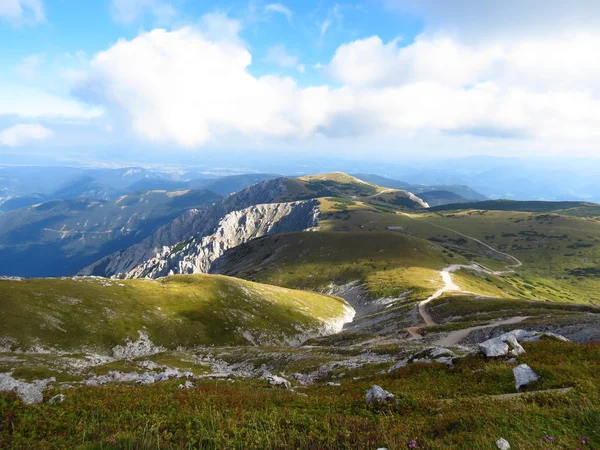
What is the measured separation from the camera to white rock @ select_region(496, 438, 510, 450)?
9.35m

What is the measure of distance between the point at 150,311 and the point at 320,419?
3340 inches

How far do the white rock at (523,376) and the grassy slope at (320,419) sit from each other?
1.35ft

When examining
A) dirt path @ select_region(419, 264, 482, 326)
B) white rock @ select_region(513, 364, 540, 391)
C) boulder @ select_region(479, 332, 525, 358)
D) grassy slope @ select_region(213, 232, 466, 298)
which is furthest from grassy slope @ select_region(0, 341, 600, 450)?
grassy slope @ select_region(213, 232, 466, 298)

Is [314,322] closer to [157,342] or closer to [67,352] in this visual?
[157,342]

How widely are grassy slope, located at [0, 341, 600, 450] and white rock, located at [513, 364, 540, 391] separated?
0.41m

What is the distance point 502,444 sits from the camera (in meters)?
9.49

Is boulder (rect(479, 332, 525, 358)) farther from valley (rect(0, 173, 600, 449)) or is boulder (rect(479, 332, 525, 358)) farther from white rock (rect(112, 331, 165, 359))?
white rock (rect(112, 331, 165, 359))

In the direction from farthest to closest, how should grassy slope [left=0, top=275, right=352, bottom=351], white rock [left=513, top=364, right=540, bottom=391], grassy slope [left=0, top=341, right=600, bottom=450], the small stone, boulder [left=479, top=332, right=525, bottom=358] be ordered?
grassy slope [left=0, top=275, right=352, bottom=351] → boulder [left=479, top=332, right=525, bottom=358] → white rock [left=513, top=364, right=540, bottom=391] → the small stone → grassy slope [left=0, top=341, right=600, bottom=450]

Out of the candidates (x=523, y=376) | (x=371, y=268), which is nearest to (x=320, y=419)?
(x=523, y=376)

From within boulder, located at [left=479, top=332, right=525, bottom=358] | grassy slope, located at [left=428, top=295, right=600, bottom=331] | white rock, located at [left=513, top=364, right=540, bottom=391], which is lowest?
grassy slope, located at [left=428, top=295, right=600, bottom=331]

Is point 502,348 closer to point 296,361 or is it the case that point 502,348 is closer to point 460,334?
point 296,361

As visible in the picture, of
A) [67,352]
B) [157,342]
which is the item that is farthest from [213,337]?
[67,352]

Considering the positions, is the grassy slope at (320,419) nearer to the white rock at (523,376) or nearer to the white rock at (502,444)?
the white rock at (502,444)

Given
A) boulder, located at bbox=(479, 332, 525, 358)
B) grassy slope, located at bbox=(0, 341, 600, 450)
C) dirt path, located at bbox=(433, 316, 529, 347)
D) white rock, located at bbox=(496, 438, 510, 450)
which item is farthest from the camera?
dirt path, located at bbox=(433, 316, 529, 347)
